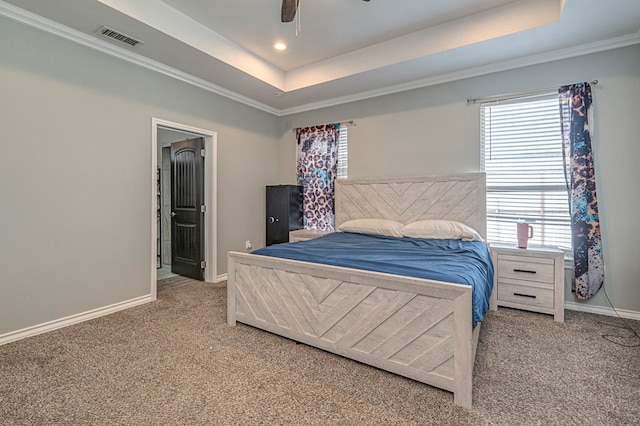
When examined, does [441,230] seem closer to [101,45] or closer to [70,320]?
[70,320]

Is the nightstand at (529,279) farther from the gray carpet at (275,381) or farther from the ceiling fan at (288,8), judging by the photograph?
the ceiling fan at (288,8)

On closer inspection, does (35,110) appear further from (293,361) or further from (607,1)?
(607,1)

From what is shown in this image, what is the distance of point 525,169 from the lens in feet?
11.0


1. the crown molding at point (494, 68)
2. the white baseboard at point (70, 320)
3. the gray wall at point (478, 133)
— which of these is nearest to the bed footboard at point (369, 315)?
the white baseboard at point (70, 320)

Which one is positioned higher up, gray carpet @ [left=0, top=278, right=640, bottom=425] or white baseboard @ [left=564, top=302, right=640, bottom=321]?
white baseboard @ [left=564, top=302, right=640, bottom=321]

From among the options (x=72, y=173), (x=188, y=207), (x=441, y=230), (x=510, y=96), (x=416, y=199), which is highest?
(x=510, y=96)

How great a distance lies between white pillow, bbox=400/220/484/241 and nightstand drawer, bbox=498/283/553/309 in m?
0.57

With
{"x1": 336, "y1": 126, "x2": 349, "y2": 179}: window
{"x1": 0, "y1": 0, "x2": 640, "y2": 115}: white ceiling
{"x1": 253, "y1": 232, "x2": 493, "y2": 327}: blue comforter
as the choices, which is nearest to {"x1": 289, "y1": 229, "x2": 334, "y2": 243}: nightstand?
{"x1": 253, "y1": 232, "x2": 493, "y2": 327}: blue comforter

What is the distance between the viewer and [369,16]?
2945 millimetres

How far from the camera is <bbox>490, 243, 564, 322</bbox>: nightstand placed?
9.25 feet

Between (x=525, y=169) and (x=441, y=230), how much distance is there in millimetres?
1171

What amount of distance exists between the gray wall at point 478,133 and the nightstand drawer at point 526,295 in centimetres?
51

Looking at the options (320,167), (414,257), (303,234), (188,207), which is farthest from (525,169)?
(188,207)

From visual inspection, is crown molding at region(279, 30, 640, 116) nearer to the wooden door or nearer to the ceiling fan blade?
the wooden door
